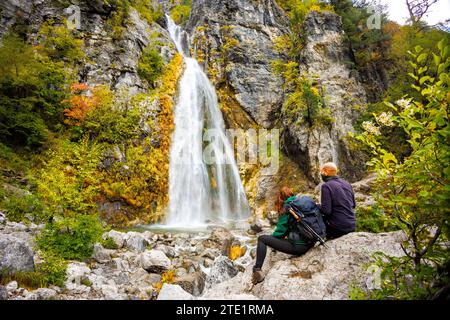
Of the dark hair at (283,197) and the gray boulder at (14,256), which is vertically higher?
the dark hair at (283,197)

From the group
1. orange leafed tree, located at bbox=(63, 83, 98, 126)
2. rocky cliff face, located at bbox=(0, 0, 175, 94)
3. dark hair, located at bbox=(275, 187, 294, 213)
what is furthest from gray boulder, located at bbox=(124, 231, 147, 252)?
rocky cliff face, located at bbox=(0, 0, 175, 94)

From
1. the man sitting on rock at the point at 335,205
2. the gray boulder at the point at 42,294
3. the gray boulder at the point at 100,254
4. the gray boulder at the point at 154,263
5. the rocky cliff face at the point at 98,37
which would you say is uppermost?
the rocky cliff face at the point at 98,37

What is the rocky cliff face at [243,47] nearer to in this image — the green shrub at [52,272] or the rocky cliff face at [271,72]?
the rocky cliff face at [271,72]

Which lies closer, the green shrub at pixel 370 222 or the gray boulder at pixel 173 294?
the gray boulder at pixel 173 294

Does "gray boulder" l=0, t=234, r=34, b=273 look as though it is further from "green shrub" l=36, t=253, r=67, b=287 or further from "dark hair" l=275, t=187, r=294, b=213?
"dark hair" l=275, t=187, r=294, b=213

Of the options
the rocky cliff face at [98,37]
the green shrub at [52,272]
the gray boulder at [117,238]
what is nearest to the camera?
the green shrub at [52,272]

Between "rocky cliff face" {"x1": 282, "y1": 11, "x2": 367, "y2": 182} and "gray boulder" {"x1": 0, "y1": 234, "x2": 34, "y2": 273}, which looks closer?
"gray boulder" {"x1": 0, "y1": 234, "x2": 34, "y2": 273}

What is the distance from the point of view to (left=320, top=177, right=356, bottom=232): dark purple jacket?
12.7ft

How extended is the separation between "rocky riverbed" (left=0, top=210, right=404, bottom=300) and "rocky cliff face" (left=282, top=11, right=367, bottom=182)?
10552 mm

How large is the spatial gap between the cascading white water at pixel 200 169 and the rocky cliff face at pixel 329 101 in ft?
15.3

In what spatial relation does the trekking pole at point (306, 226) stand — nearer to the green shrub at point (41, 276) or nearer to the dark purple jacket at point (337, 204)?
the dark purple jacket at point (337, 204)

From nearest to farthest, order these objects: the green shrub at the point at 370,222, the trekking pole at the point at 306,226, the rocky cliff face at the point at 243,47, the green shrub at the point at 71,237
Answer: the trekking pole at the point at 306,226, the green shrub at the point at 71,237, the green shrub at the point at 370,222, the rocky cliff face at the point at 243,47

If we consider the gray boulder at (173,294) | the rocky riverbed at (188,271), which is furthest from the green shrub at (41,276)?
the gray boulder at (173,294)

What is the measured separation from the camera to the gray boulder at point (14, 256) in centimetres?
406
